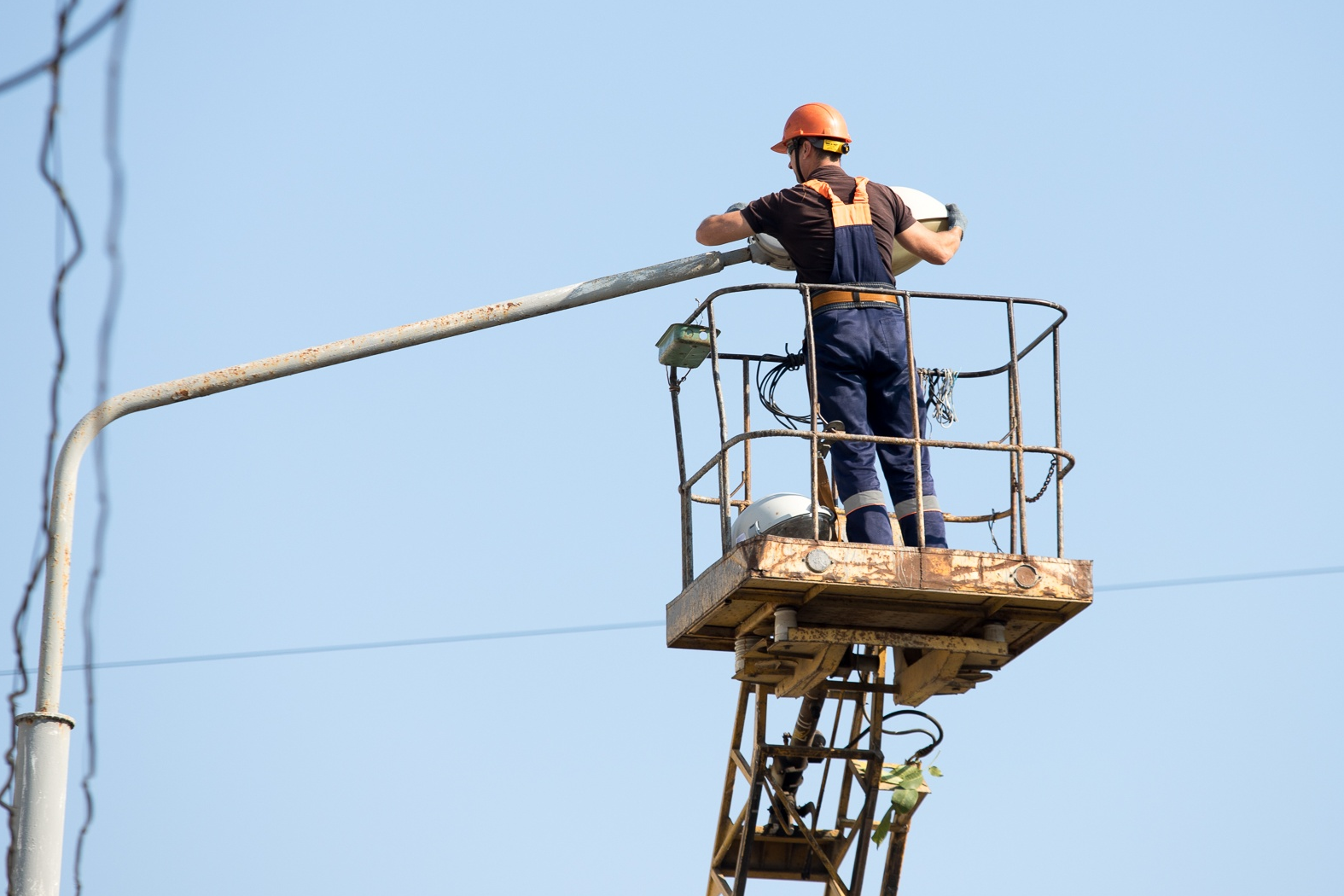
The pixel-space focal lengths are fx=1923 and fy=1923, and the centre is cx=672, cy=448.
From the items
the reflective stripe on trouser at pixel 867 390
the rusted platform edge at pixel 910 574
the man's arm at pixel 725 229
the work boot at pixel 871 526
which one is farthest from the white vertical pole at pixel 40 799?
the man's arm at pixel 725 229

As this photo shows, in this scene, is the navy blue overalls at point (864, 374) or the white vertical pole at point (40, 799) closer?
the white vertical pole at point (40, 799)

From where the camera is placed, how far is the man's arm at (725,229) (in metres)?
11.4

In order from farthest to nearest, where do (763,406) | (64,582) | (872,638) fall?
(763,406) → (872,638) → (64,582)

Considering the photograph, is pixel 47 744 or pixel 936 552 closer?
pixel 47 744

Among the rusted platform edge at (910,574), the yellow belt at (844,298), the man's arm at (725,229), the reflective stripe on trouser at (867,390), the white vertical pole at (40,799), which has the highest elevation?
the man's arm at (725,229)

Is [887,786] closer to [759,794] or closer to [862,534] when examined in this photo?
[759,794]

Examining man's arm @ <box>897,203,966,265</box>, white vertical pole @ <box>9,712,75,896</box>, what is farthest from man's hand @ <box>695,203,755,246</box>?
white vertical pole @ <box>9,712,75,896</box>

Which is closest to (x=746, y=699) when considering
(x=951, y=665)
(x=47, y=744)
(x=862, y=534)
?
(x=951, y=665)

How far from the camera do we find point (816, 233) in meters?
11.3

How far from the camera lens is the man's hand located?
11430 millimetres

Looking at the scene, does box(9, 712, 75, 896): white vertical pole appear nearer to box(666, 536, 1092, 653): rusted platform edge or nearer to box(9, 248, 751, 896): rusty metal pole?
box(9, 248, 751, 896): rusty metal pole

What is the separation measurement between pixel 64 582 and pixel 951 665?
5.90m

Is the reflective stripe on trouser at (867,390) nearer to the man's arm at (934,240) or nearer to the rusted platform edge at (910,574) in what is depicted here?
the rusted platform edge at (910,574)

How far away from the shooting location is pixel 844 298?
1119cm
